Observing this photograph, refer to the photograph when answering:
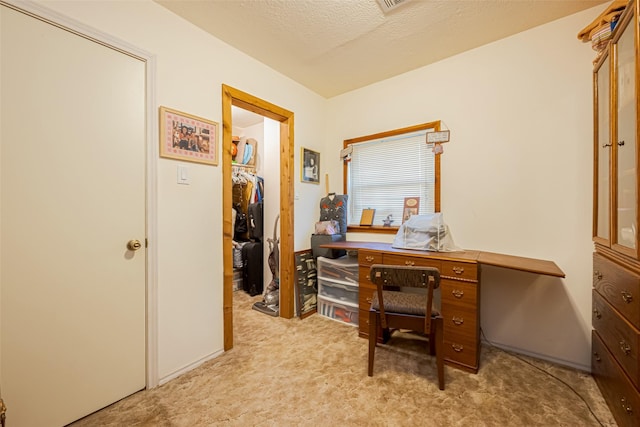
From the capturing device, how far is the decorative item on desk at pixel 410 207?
2.62m

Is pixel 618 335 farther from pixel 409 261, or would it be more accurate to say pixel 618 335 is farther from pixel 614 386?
pixel 409 261

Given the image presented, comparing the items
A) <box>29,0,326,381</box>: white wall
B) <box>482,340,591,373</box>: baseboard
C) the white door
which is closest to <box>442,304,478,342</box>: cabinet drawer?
<box>482,340,591,373</box>: baseboard

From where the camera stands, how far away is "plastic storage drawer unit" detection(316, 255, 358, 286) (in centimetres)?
257

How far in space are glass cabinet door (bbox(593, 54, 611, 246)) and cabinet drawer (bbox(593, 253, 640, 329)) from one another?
0.16 m

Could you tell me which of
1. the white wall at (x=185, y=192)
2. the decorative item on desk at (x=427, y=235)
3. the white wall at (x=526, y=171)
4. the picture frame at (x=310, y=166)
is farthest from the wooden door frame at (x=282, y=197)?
the white wall at (x=526, y=171)

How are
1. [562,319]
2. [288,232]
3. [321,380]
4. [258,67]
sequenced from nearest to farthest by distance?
[321,380]
[562,319]
[258,67]
[288,232]

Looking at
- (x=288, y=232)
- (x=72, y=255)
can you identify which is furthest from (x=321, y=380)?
(x=72, y=255)

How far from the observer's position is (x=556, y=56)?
1.89 meters

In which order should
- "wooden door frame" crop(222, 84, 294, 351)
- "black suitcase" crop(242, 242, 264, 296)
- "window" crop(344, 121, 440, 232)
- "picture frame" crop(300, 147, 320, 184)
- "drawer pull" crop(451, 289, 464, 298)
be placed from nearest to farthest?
"drawer pull" crop(451, 289, 464, 298), "wooden door frame" crop(222, 84, 294, 351), "window" crop(344, 121, 440, 232), "picture frame" crop(300, 147, 320, 184), "black suitcase" crop(242, 242, 264, 296)

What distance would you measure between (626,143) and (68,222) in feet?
9.88

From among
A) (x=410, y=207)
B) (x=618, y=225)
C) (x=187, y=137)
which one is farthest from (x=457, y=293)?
(x=187, y=137)

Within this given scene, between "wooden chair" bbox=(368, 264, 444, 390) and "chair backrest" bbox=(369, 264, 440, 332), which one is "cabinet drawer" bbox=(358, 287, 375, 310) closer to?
"wooden chair" bbox=(368, 264, 444, 390)

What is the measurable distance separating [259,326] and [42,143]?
215 cm

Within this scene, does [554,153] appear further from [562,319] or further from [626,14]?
[562,319]
